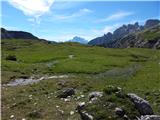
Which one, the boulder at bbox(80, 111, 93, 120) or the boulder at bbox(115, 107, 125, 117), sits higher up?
the boulder at bbox(115, 107, 125, 117)

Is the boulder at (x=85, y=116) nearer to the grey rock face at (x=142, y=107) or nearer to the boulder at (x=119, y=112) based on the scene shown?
the boulder at (x=119, y=112)

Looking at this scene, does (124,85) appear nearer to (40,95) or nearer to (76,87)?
(76,87)

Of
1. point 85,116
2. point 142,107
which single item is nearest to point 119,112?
point 142,107

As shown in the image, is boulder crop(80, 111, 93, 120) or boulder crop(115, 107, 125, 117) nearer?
boulder crop(80, 111, 93, 120)

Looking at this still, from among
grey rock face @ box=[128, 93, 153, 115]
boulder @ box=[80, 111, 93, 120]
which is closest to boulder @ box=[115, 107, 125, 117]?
grey rock face @ box=[128, 93, 153, 115]

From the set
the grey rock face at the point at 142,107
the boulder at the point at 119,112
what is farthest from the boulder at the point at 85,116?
the grey rock face at the point at 142,107

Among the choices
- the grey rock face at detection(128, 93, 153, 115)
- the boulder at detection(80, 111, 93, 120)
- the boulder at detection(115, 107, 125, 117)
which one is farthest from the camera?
the grey rock face at detection(128, 93, 153, 115)

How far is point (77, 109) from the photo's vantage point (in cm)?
2317

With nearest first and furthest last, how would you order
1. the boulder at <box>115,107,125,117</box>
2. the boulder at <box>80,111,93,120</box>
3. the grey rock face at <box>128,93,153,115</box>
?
the boulder at <box>80,111,93,120</box> → the boulder at <box>115,107,125,117</box> → the grey rock face at <box>128,93,153,115</box>

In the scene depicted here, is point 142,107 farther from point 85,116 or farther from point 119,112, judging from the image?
point 85,116

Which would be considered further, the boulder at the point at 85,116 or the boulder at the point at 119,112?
the boulder at the point at 119,112

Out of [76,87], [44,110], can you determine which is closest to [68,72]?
[76,87]

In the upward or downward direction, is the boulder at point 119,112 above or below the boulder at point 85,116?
above

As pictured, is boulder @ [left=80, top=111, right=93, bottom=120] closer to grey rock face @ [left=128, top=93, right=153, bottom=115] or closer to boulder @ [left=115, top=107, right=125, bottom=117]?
boulder @ [left=115, top=107, right=125, bottom=117]
